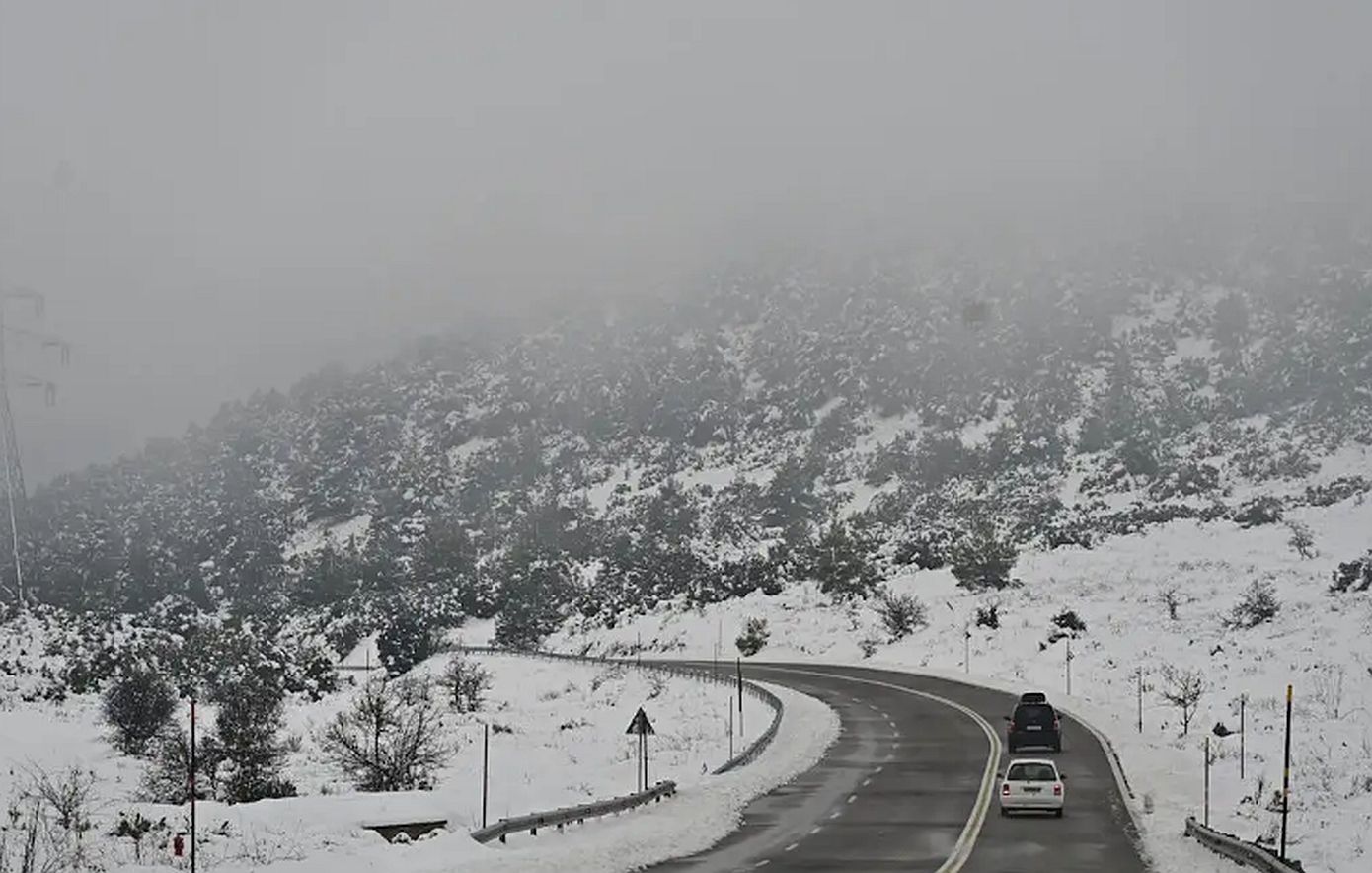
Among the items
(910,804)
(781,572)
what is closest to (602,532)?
(781,572)

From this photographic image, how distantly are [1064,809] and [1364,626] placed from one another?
A: 32474 mm

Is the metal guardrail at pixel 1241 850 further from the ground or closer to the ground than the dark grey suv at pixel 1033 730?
further from the ground

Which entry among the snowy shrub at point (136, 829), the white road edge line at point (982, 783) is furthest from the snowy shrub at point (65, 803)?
the white road edge line at point (982, 783)

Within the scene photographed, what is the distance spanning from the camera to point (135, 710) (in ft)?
152

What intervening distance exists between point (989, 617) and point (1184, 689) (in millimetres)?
30214

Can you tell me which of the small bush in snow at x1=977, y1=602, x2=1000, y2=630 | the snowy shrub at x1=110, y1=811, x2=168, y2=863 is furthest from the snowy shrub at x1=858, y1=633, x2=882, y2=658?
the snowy shrub at x1=110, y1=811, x2=168, y2=863

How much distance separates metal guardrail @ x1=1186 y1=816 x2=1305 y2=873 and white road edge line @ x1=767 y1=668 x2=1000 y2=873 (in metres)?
3.71

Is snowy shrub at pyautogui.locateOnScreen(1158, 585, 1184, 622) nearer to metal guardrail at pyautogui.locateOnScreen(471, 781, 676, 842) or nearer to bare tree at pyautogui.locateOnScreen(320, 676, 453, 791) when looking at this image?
bare tree at pyautogui.locateOnScreen(320, 676, 453, 791)

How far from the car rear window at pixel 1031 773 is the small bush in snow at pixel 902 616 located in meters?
54.9

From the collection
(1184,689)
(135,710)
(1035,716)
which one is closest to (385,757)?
(135,710)

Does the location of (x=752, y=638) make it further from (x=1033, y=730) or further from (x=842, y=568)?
(x=1033, y=730)

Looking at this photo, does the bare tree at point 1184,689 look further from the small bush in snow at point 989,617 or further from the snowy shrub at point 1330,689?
the small bush in snow at point 989,617

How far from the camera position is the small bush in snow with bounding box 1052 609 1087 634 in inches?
2916

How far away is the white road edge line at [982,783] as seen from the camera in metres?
25.0
